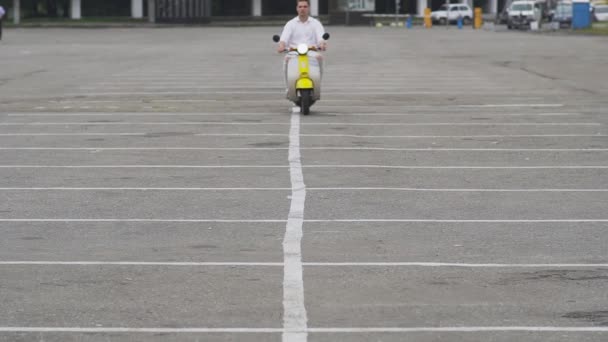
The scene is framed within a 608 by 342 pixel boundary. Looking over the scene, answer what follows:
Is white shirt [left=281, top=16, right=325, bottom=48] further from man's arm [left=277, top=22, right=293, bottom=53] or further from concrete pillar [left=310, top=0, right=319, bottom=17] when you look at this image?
concrete pillar [left=310, top=0, right=319, bottom=17]

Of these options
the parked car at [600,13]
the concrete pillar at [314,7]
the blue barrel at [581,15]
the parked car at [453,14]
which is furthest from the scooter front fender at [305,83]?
the concrete pillar at [314,7]

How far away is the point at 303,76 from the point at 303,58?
354 mm

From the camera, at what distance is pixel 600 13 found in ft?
297

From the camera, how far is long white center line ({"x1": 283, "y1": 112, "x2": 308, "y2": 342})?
23.6 ft

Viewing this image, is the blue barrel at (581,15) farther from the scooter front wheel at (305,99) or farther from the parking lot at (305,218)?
the scooter front wheel at (305,99)

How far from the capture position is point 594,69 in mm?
34344

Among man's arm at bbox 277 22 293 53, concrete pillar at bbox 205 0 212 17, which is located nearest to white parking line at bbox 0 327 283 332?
man's arm at bbox 277 22 293 53

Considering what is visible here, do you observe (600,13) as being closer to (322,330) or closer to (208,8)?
(208,8)

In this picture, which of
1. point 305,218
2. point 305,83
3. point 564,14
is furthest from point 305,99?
point 564,14

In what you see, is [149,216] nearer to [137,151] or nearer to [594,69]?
[137,151]

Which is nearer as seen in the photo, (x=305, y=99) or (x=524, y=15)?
(x=305, y=99)

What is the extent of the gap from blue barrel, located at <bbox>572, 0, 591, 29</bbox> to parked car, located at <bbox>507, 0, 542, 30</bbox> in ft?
14.0

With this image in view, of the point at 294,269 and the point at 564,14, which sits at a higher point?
the point at 564,14

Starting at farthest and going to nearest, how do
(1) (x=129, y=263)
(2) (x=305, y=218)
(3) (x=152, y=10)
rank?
(3) (x=152, y=10) < (2) (x=305, y=218) < (1) (x=129, y=263)
